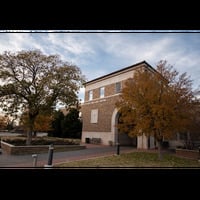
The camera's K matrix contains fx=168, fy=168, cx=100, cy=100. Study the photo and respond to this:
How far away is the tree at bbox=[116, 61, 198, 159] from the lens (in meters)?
5.22

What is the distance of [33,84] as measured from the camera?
7.56 m

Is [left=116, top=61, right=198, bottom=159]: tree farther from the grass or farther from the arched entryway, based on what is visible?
the arched entryway

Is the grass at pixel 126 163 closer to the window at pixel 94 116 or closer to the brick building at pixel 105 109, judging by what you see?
the brick building at pixel 105 109

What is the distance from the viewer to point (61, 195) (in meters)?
1.27

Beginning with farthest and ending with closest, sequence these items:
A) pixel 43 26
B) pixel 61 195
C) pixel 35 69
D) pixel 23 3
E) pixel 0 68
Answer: pixel 35 69 → pixel 0 68 → pixel 43 26 → pixel 23 3 → pixel 61 195

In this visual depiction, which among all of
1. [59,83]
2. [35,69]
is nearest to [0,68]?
[35,69]

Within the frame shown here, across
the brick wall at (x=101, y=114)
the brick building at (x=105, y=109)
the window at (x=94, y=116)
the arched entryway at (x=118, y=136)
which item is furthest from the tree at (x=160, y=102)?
the window at (x=94, y=116)

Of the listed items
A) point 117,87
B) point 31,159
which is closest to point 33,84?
point 31,159

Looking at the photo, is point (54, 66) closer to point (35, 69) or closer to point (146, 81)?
point (35, 69)

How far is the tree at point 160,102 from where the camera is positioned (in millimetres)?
5219

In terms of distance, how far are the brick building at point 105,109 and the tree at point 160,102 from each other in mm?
4598

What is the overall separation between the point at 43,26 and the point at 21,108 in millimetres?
6793

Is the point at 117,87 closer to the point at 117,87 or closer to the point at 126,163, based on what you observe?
the point at 117,87

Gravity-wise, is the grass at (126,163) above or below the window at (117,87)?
below
